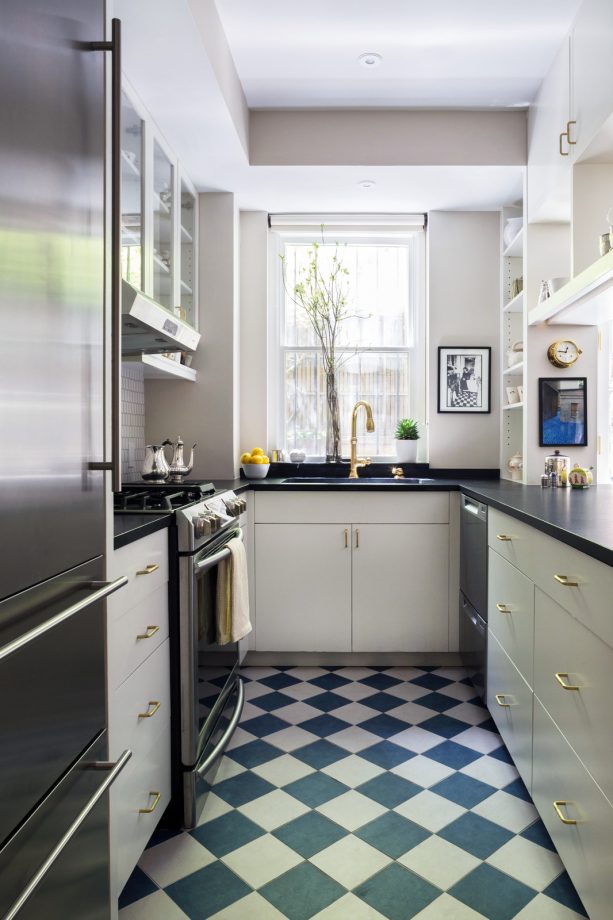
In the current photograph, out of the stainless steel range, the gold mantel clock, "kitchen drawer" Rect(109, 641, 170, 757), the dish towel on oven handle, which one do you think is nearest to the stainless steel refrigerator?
"kitchen drawer" Rect(109, 641, 170, 757)

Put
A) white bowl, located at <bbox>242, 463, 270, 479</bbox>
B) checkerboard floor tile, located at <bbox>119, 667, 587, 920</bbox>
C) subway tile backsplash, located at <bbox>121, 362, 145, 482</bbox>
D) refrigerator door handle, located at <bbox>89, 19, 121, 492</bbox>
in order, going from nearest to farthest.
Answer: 1. refrigerator door handle, located at <bbox>89, 19, 121, 492</bbox>
2. checkerboard floor tile, located at <bbox>119, 667, 587, 920</bbox>
3. subway tile backsplash, located at <bbox>121, 362, 145, 482</bbox>
4. white bowl, located at <bbox>242, 463, 270, 479</bbox>

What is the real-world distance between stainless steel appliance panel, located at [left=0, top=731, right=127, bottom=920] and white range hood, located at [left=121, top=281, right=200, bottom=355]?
4.20ft

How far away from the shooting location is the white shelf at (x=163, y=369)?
2.76 metres

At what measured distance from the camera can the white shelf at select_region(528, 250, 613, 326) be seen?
7.39 feet

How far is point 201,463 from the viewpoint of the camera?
355 centimetres

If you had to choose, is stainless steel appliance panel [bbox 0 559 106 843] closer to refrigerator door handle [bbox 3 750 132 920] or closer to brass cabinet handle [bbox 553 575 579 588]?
refrigerator door handle [bbox 3 750 132 920]

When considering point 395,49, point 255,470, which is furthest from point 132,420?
point 395,49

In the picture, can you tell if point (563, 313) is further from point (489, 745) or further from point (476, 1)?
point (489, 745)

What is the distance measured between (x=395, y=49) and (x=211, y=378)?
5.68ft

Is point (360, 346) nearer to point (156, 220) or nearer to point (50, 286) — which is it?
point (156, 220)

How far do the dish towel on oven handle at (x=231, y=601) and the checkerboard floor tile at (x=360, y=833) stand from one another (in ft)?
1.52

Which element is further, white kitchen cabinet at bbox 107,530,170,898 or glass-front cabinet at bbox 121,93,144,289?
glass-front cabinet at bbox 121,93,144,289

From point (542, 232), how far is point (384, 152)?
34.0 inches

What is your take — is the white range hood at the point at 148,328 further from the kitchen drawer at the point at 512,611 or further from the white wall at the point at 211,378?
the kitchen drawer at the point at 512,611
